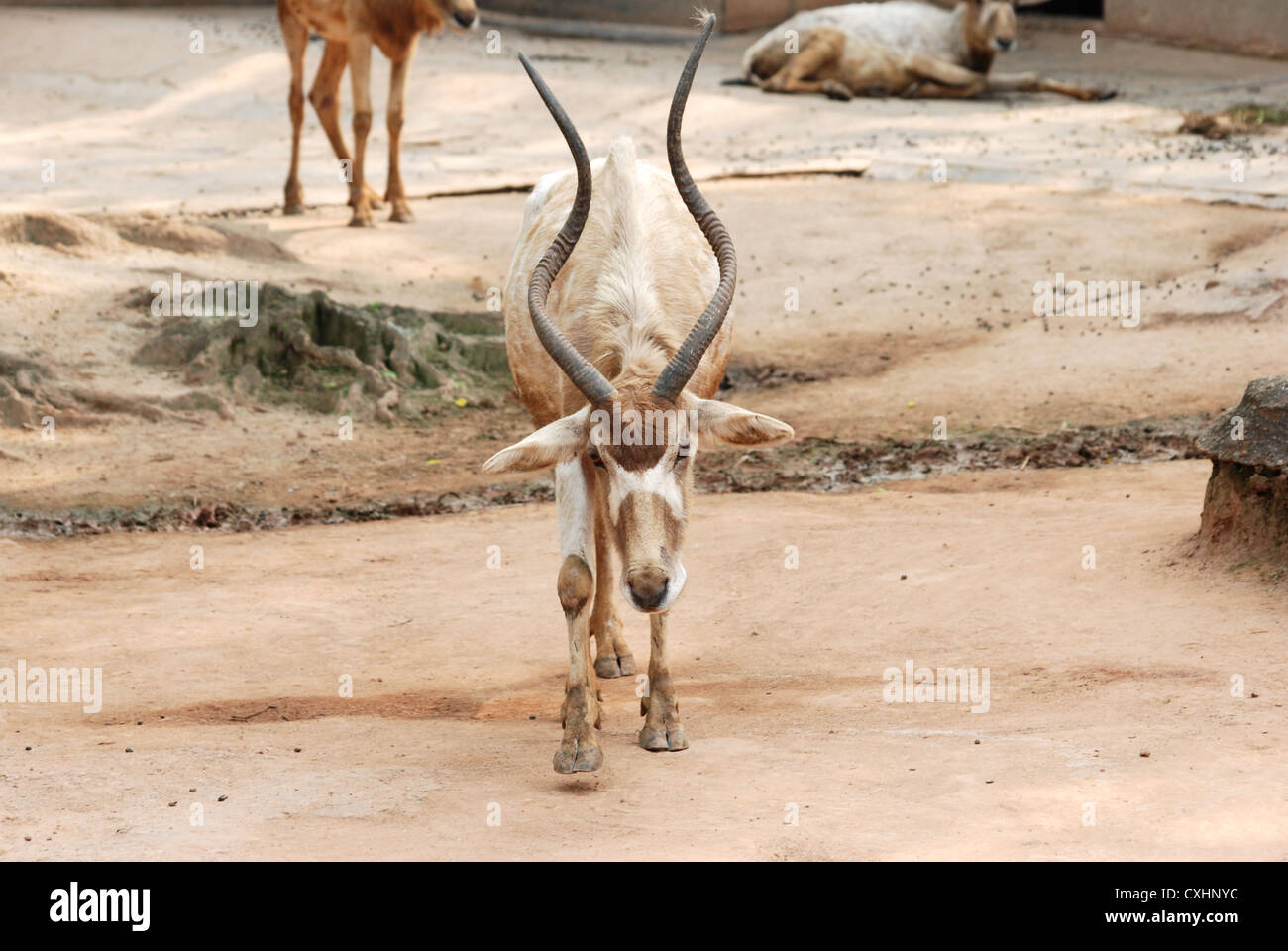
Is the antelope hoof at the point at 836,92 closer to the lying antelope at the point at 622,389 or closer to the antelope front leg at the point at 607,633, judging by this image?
the lying antelope at the point at 622,389

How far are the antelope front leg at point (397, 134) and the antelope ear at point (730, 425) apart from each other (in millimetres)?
8921

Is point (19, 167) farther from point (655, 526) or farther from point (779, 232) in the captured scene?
point (655, 526)

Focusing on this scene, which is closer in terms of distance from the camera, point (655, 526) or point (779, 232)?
point (655, 526)

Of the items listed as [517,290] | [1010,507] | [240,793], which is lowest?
[1010,507]

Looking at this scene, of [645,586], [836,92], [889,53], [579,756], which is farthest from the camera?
[889,53]

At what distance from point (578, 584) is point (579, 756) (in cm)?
55

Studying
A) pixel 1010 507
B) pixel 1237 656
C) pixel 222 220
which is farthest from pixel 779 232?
pixel 1237 656

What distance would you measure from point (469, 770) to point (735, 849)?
108 cm

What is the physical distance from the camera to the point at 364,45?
13508 millimetres

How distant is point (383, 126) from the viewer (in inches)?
680

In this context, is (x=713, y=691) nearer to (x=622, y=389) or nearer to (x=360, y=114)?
(x=622, y=389)

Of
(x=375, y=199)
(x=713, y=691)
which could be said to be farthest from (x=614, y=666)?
(x=375, y=199)

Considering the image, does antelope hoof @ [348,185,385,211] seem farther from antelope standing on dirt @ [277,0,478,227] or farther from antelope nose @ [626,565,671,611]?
antelope nose @ [626,565,671,611]

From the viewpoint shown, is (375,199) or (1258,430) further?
(375,199)
